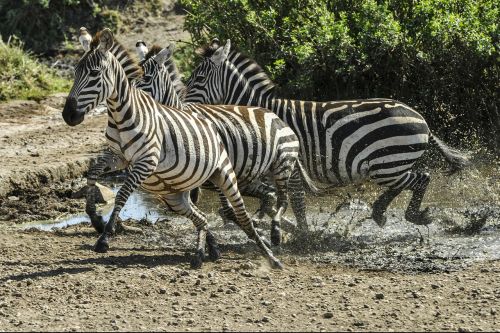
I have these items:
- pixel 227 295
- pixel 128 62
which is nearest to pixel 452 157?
pixel 128 62

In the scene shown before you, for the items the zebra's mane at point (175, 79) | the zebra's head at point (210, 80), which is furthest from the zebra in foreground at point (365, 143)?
the zebra's mane at point (175, 79)

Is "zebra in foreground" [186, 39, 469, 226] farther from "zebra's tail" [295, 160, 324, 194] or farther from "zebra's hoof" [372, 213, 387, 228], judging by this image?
"zebra's tail" [295, 160, 324, 194]

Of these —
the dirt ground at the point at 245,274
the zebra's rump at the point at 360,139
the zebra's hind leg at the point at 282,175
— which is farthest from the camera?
the zebra's rump at the point at 360,139

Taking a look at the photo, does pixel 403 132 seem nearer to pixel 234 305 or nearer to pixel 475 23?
pixel 475 23

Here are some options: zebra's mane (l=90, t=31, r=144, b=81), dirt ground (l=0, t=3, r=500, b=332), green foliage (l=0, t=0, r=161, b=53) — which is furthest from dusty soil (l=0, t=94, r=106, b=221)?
green foliage (l=0, t=0, r=161, b=53)

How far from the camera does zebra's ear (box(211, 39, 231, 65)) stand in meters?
12.2

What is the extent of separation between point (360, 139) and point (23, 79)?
882 cm

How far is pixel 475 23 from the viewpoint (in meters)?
13.5

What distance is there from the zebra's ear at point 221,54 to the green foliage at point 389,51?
1582 millimetres

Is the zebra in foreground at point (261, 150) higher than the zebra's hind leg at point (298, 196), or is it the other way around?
the zebra in foreground at point (261, 150)

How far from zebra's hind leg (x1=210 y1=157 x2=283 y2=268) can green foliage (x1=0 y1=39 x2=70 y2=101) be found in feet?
28.9

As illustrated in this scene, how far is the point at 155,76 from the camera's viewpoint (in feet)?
38.7

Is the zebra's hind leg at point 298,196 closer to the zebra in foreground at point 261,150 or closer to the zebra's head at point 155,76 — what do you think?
the zebra in foreground at point 261,150

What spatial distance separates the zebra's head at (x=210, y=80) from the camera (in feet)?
40.1
